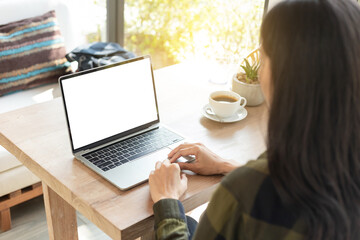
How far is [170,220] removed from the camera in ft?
3.46

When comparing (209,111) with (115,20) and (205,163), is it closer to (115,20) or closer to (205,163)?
(205,163)

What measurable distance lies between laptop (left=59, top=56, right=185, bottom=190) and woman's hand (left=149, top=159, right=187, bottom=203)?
5cm

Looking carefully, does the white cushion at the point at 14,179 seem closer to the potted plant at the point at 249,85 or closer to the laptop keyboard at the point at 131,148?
the laptop keyboard at the point at 131,148

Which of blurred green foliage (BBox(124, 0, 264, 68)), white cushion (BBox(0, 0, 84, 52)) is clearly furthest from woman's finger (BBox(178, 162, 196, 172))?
blurred green foliage (BBox(124, 0, 264, 68))

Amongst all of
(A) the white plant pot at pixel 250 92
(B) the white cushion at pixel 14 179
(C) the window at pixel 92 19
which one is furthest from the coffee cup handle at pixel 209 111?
(C) the window at pixel 92 19

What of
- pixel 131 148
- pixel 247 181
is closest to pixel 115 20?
pixel 131 148

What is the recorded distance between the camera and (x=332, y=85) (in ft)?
2.47

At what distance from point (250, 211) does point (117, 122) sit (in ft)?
2.28

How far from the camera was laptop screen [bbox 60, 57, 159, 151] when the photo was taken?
1308 mm

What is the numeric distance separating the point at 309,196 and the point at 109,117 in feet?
2.48

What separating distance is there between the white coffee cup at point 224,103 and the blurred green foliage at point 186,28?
5.73 feet

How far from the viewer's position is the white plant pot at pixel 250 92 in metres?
1.68

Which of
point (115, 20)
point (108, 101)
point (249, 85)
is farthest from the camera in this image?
point (115, 20)

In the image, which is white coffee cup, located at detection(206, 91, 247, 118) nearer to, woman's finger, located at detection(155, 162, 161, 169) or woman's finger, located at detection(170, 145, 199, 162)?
woman's finger, located at detection(170, 145, 199, 162)
